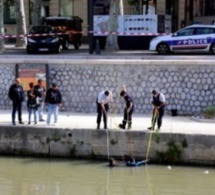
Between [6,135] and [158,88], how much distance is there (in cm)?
580

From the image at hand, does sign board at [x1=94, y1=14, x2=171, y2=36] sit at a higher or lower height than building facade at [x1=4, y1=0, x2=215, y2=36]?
lower

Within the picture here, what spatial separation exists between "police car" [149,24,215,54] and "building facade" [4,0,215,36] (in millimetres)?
11951

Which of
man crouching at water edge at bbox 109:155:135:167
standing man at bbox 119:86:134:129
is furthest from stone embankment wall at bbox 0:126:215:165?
standing man at bbox 119:86:134:129

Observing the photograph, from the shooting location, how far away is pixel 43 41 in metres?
33.5

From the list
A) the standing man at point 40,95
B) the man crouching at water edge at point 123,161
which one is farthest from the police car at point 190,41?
the man crouching at water edge at point 123,161

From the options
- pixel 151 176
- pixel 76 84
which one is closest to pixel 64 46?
pixel 76 84

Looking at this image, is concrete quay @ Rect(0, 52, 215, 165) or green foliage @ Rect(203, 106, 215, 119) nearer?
concrete quay @ Rect(0, 52, 215, 165)

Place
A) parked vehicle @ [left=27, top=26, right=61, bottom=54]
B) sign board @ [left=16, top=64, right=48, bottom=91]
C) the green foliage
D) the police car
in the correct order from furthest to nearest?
1. parked vehicle @ [left=27, top=26, right=61, bottom=54]
2. the police car
3. sign board @ [left=16, top=64, right=48, bottom=91]
4. the green foliage

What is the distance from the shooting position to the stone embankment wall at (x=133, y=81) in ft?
76.4

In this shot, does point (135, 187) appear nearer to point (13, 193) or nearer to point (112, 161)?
point (112, 161)

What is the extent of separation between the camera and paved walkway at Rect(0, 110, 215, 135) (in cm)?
2012

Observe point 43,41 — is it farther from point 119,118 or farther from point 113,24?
point 119,118

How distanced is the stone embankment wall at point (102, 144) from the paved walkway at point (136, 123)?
337 mm

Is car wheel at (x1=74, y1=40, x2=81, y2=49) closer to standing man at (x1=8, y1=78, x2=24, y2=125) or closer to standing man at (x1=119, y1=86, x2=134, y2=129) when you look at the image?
standing man at (x1=8, y1=78, x2=24, y2=125)
